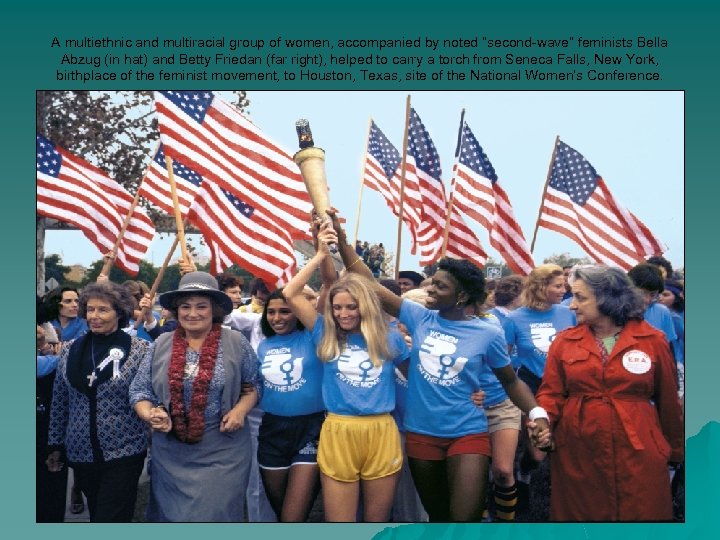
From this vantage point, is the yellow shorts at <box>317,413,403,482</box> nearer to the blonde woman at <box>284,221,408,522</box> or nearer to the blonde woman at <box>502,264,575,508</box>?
the blonde woman at <box>284,221,408,522</box>

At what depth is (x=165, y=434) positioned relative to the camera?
525 centimetres

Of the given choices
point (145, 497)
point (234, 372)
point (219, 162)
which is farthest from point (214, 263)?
point (234, 372)

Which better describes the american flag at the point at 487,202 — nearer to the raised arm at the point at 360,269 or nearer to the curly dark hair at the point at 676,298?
the curly dark hair at the point at 676,298

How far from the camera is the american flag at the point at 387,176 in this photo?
33.7 ft

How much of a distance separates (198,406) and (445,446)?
157 centimetres

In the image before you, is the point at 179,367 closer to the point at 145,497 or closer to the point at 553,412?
the point at 553,412

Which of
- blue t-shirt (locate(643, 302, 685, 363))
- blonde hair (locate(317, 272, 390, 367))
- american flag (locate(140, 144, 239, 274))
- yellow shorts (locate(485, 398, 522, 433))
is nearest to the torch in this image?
blonde hair (locate(317, 272, 390, 367))

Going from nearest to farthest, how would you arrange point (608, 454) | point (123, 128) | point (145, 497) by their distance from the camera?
point (608, 454) → point (145, 497) → point (123, 128)

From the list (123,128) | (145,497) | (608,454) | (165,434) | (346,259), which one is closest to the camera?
(608,454)

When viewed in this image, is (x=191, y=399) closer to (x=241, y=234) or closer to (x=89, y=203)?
(x=241, y=234)

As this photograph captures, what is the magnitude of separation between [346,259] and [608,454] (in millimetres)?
2115

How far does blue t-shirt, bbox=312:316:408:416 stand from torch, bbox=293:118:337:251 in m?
0.98

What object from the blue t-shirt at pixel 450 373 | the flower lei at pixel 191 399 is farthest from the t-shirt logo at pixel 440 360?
the flower lei at pixel 191 399

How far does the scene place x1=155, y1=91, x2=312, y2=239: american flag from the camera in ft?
24.3
